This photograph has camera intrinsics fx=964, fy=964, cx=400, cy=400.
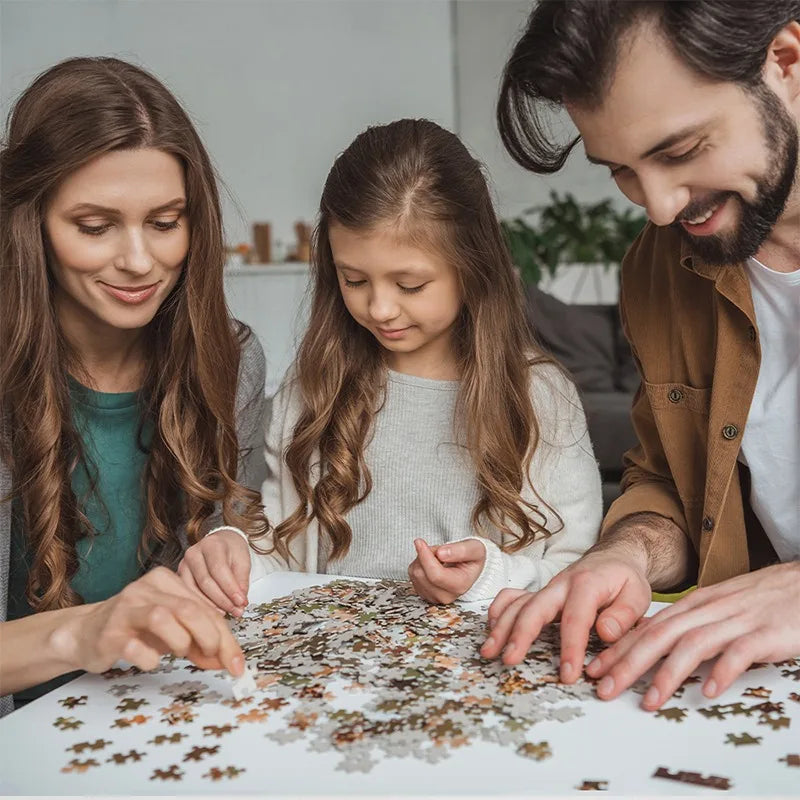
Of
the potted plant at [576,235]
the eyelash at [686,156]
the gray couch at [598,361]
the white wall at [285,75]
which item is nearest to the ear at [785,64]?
the eyelash at [686,156]

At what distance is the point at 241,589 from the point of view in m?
1.80

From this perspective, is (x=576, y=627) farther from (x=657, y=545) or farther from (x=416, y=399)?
(x=416, y=399)

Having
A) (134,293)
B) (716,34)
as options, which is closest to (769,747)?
(716,34)

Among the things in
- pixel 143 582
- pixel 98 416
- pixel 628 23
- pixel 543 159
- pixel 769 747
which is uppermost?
pixel 628 23

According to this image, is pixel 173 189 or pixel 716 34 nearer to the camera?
pixel 716 34

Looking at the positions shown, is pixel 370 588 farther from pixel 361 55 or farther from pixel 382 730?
pixel 361 55

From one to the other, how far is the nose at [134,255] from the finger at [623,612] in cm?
125

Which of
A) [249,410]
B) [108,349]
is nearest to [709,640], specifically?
[249,410]

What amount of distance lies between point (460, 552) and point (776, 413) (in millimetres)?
842

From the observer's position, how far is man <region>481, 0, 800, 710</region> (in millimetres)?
1512

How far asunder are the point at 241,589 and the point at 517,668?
Answer: 1.91ft

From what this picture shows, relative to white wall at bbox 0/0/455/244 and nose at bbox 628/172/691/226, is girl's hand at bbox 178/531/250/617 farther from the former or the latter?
white wall at bbox 0/0/455/244

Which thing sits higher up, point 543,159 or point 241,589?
point 543,159

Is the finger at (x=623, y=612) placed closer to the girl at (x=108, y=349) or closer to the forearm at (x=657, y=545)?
the forearm at (x=657, y=545)
